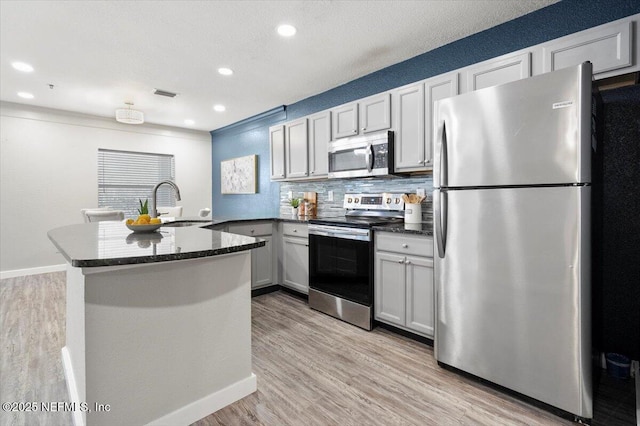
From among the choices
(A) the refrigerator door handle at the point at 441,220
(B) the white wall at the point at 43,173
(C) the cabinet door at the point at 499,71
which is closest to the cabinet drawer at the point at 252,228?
(A) the refrigerator door handle at the point at 441,220

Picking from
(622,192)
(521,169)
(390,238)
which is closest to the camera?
(521,169)

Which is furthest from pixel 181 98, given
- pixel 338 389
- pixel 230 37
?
pixel 338 389

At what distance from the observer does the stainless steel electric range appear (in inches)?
112

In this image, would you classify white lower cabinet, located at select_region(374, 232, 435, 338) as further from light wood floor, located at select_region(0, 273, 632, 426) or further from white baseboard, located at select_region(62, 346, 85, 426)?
white baseboard, located at select_region(62, 346, 85, 426)

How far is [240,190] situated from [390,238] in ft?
12.3

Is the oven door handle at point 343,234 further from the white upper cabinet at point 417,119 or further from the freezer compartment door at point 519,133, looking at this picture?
the freezer compartment door at point 519,133

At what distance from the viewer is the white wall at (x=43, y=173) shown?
15.6 ft

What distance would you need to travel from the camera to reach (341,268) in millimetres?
3078

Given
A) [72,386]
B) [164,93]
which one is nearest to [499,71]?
[72,386]

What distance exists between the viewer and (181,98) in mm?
4535

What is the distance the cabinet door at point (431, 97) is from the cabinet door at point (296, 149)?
5.25 feet

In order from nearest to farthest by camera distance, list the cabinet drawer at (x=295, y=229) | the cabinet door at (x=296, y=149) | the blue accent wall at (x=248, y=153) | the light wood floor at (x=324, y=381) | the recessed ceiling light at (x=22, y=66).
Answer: the light wood floor at (x=324, y=381), the recessed ceiling light at (x=22, y=66), the cabinet drawer at (x=295, y=229), the cabinet door at (x=296, y=149), the blue accent wall at (x=248, y=153)

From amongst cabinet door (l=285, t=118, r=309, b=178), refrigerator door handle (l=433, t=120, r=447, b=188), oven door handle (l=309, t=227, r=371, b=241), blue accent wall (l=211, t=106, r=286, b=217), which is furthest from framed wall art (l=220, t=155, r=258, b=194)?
refrigerator door handle (l=433, t=120, r=447, b=188)

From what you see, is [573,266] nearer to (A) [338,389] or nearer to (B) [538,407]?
(B) [538,407]
